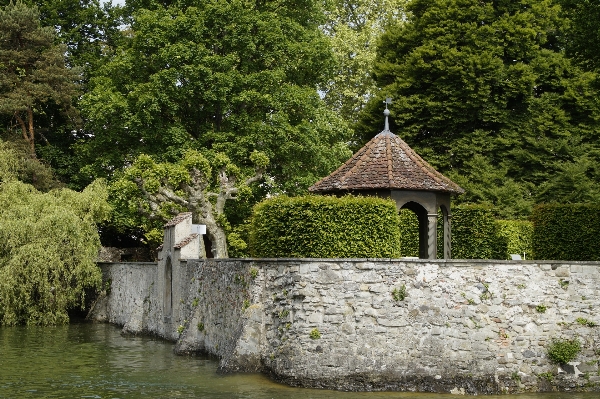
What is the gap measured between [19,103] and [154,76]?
26.2ft

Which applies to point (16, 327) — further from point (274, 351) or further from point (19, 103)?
point (274, 351)

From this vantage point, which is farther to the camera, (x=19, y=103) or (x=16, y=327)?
(x=19, y=103)

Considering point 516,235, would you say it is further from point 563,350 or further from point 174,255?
point 174,255

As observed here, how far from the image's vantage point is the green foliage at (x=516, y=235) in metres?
26.6

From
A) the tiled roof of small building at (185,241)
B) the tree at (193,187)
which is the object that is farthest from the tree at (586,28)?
the tiled roof of small building at (185,241)

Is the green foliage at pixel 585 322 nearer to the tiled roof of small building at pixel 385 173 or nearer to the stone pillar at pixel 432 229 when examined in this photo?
the stone pillar at pixel 432 229

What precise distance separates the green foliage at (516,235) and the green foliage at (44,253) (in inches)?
569

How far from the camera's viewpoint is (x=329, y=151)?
33.4 metres

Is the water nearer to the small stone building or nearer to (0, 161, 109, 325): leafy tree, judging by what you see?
the small stone building

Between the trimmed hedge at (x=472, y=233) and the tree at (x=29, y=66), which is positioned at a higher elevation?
the tree at (x=29, y=66)

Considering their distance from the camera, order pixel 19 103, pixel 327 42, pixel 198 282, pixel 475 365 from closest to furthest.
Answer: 1. pixel 475 365
2. pixel 198 282
3. pixel 327 42
4. pixel 19 103

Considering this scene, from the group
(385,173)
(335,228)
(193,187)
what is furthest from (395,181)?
(193,187)

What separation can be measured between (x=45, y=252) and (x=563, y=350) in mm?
19212

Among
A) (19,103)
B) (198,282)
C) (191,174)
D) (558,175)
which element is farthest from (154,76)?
(558,175)
